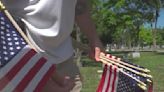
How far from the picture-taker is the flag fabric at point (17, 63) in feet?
6.13

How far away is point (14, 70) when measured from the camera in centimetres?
188

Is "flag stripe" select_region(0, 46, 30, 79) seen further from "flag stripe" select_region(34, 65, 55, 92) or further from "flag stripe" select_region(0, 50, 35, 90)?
"flag stripe" select_region(34, 65, 55, 92)

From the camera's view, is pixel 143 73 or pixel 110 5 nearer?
pixel 143 73

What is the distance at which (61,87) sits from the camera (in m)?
2.26

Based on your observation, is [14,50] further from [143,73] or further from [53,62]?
[143,73]

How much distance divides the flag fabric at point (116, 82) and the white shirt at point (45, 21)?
580mm

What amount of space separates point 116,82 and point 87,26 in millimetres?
362

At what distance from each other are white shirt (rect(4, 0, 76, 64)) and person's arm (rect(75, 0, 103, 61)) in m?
0.46

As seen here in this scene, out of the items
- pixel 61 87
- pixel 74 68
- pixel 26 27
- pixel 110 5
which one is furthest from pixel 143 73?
pixel 110 5

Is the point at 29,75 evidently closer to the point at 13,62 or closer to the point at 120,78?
the point at 13,62

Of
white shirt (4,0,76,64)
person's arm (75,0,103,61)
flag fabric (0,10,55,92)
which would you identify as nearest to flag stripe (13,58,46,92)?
flag fabric (0,10,55,92)

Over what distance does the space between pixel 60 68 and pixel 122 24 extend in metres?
51.3

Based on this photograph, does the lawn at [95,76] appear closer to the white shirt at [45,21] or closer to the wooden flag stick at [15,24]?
the white shirt at [45,21]

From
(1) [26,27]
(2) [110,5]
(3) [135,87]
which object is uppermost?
(2) [110,5]
